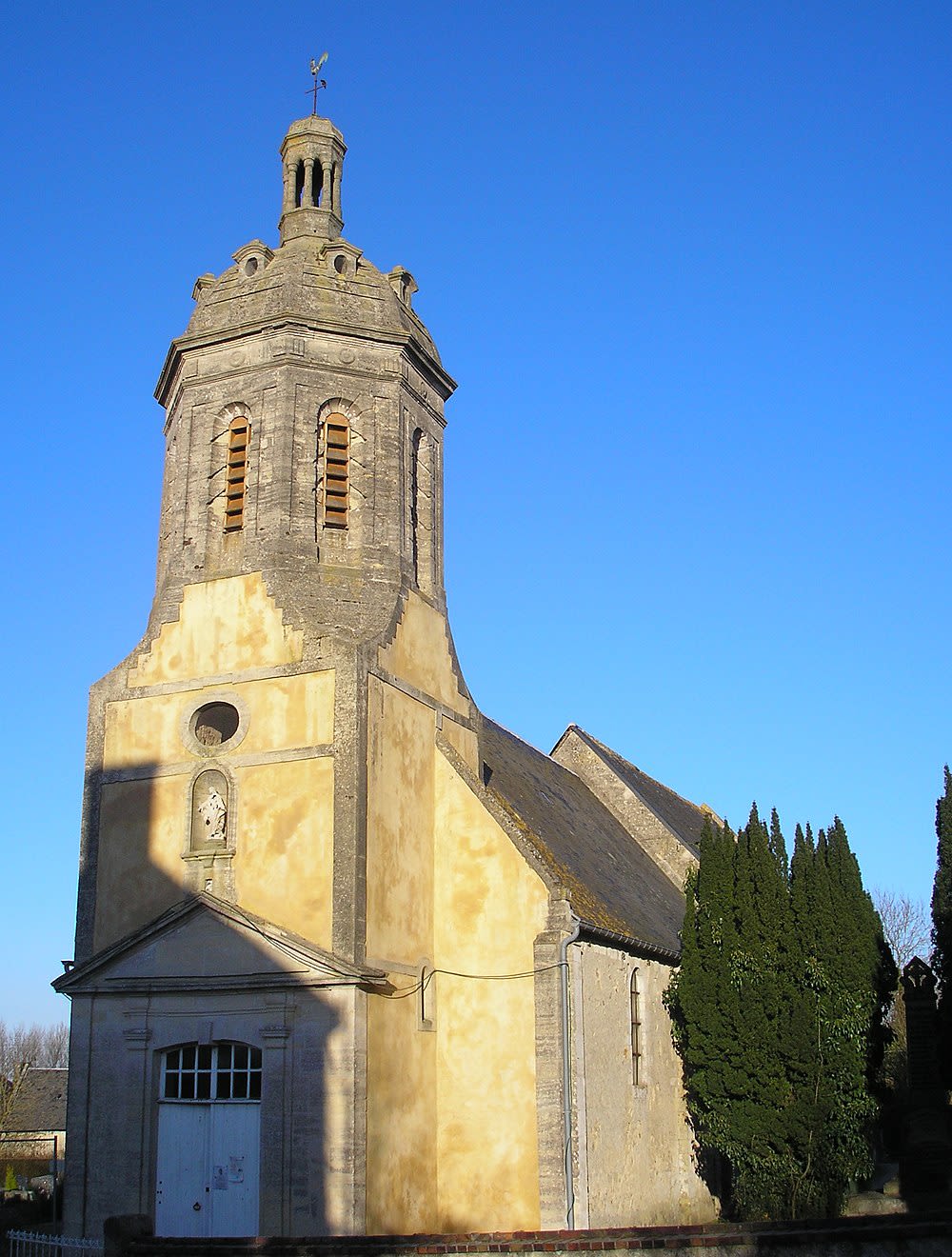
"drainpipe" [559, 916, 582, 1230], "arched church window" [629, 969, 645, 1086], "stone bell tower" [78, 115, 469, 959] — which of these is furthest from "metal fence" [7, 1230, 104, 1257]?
"arched church window" [629, 969, 645, 1086]

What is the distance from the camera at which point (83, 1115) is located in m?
16.8

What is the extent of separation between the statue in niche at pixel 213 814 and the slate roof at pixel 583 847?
4038 millimetres

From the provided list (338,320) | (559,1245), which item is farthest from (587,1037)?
(338,320)

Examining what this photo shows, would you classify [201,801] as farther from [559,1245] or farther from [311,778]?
[559,1245]

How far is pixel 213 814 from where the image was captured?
1772 centimetres

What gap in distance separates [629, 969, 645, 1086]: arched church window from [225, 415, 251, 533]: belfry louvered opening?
931 centimetres

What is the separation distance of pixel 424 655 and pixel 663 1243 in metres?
11.1

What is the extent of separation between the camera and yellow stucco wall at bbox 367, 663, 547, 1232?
54.5ft

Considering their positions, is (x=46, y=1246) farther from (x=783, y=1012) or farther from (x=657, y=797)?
(x=657, y=797)

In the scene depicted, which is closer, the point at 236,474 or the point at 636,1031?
the point at 236,474

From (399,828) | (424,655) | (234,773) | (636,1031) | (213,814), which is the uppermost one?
(424,655)

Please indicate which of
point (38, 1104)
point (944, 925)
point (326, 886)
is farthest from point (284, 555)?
point (38, 1104)

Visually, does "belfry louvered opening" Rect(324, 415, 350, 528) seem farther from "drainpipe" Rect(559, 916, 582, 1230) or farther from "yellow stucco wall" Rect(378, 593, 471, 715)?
"drainpipe" Rect(559, 916, 582, 1230)

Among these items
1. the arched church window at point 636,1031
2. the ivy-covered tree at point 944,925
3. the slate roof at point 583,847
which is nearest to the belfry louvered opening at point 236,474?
the slate roof at point 583,847
